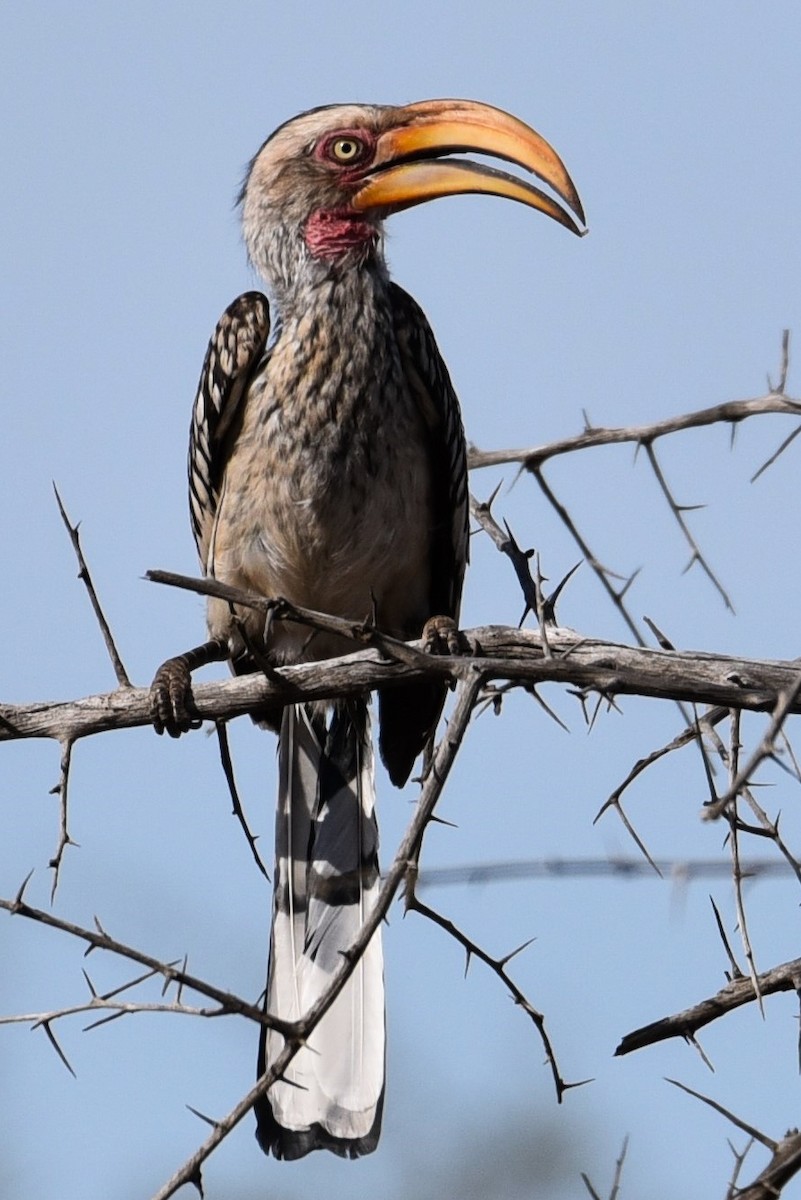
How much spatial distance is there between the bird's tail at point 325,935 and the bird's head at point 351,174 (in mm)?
1318

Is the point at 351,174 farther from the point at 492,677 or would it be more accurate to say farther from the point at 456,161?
the point at 492,677

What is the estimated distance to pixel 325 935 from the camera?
4.27m

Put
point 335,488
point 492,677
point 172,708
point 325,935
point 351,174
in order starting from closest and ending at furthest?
point 492,677 < point 172,708 < point 335,488 < point 325,935 < point 351,174

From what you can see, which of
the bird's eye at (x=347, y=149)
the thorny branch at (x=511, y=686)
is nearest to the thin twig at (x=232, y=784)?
the thorny branch at (x=511, y=686)

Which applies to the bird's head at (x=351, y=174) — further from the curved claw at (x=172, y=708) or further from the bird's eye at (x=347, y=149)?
the curved claw at (x=172, y=708)

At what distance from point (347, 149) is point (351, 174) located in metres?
0.07

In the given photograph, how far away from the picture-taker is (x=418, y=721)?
442 centimetres

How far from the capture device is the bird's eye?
4570mm

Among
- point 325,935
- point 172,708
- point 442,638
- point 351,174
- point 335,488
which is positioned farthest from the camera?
point 351,174

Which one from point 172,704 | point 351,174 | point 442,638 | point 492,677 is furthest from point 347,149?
point 492,677

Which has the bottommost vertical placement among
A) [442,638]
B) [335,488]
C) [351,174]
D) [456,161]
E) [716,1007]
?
[716,1007]

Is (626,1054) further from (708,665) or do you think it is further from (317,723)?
(317,723)

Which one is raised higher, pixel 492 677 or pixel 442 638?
pixel 442 638

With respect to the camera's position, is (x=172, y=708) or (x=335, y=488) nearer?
(x=172, y=708)
